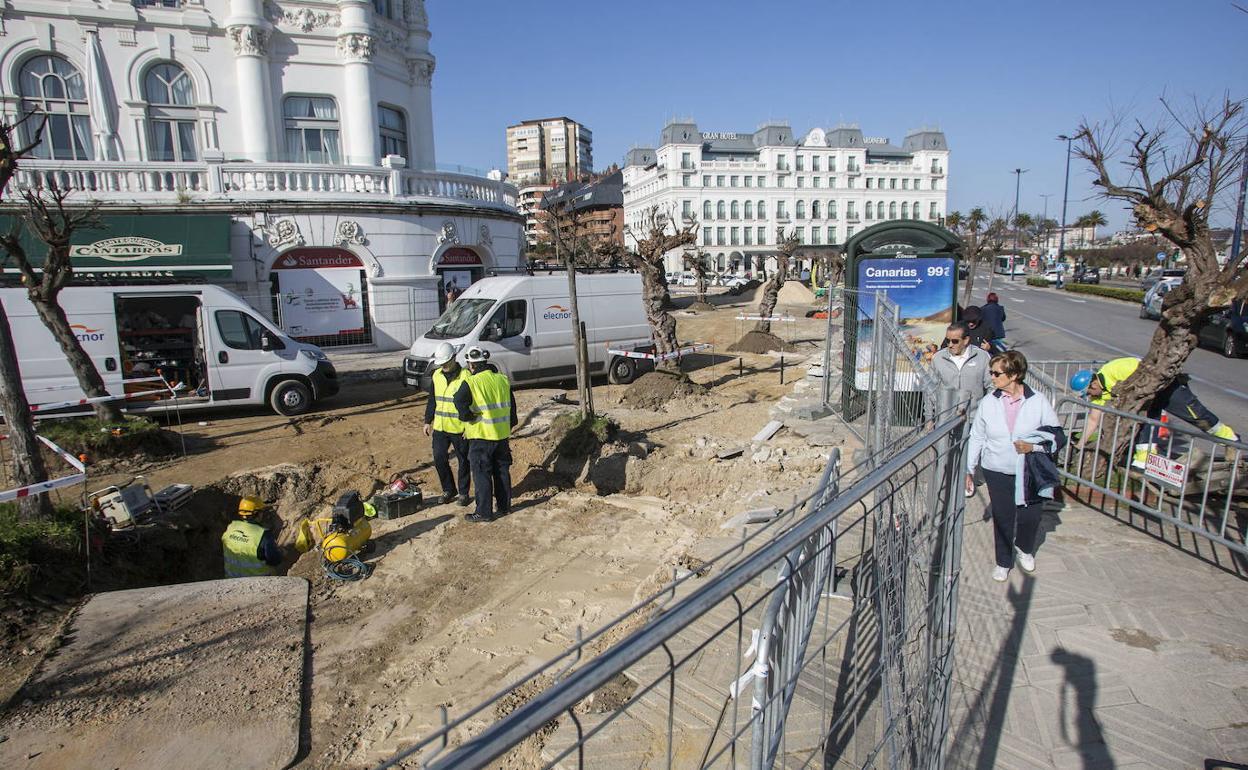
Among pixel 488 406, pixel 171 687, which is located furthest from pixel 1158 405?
pixel 171 687

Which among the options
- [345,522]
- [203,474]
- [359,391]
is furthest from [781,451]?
[359,391]

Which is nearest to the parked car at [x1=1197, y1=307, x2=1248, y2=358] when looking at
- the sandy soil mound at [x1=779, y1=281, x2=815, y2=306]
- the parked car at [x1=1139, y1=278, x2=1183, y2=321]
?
the parked car at [x1=1139, y1=278, x2=1183, y2=321]

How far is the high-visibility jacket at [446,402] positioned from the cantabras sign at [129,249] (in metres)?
13.9

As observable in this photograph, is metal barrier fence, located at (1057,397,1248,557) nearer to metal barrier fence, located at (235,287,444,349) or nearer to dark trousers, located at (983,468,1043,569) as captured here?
dark trousers, located at (983,468,1043,569)

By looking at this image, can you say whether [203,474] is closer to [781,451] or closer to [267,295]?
[781,451]

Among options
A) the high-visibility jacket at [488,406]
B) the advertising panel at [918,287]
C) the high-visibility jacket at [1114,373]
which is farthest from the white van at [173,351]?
the high-visibility jacket at [1114,373]

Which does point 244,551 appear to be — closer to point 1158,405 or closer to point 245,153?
point 1158,405

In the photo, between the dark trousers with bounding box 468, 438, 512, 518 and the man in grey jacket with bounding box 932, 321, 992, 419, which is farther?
the dark trousers with bounding box 468, 438, 512, 518

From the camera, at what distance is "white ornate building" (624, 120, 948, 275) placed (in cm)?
9175

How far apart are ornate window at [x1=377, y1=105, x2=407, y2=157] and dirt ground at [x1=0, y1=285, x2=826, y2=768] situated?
43.4ft

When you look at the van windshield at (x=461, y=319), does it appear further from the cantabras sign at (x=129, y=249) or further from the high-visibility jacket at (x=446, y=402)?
the cantabras sign at (x=129, y=249)

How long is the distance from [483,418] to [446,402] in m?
0.56

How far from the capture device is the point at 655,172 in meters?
96.5

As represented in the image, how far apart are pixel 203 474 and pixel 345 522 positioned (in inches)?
161
